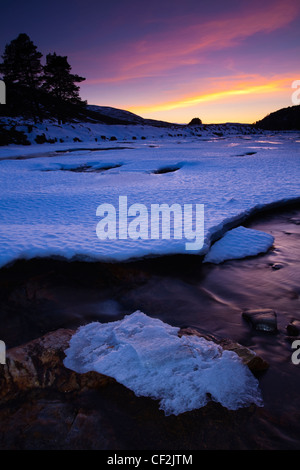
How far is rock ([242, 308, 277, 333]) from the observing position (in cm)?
248

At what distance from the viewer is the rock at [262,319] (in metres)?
2.48

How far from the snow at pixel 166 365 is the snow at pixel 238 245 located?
1815 millimetres

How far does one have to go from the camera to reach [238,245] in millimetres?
4199

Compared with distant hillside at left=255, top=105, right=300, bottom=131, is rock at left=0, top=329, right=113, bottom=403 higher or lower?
lower

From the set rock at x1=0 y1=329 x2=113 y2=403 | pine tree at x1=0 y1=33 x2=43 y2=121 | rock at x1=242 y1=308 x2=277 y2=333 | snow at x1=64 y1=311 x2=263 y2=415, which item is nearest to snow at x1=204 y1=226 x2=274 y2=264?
rock at x1=242 y1=308 x2=277 y2=333

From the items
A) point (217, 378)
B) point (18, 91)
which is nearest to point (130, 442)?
point (217, 378)

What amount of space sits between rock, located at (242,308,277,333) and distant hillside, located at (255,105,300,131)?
9796 centimetres

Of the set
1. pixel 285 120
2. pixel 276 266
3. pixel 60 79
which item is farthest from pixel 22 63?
pixel 285 120

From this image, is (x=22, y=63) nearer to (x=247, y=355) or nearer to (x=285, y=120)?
(x=247, y=355)

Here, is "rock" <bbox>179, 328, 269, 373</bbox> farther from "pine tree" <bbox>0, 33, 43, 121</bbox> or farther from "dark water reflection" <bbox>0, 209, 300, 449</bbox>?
"pine tree" <bbox>0, 33, 43, 121</bbox>

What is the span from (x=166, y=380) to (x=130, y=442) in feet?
1.48

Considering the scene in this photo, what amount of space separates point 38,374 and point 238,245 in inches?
127

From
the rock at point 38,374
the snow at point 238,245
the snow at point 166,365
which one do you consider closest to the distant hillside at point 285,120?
the snow at point 238,245

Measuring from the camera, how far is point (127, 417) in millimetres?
1707
